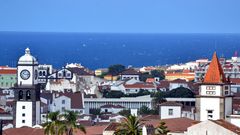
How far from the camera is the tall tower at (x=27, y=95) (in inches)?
2847

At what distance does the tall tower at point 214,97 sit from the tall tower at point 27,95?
16536 millimetres

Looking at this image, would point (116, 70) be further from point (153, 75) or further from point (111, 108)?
point (111, 108)

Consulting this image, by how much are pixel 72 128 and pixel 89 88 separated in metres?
67.9

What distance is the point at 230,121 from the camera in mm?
54156

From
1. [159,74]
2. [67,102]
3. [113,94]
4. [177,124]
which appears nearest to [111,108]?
[67,102]

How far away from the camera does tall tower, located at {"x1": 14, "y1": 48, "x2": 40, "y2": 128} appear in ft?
237

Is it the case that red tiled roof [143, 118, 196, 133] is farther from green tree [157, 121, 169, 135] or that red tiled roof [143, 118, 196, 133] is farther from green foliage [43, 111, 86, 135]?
green foliage [43, 111, 86, 135]

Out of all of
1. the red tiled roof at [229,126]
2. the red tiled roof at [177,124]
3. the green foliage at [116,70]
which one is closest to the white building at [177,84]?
the green foliage at [116,70]

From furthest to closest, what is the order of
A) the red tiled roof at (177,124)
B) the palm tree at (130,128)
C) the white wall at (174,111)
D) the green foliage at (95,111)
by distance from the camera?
1. the green foliage at (95,111)
2. the white wall at (174,111)
3. the red tiled roof at (177,124)
4. the palm tree at (130,128)

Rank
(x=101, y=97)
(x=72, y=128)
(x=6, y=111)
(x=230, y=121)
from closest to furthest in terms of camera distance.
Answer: (x=72, y=128) < (x=230, y=121) < (x=6, y=111) < (x=101, y=97)

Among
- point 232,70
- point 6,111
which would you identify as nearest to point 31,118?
point 6,111

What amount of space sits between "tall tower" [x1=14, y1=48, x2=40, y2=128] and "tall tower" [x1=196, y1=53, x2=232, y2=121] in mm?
16536

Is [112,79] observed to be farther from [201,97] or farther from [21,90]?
[201,97]

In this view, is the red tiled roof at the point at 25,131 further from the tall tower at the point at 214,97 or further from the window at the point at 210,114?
the window at the point at 210,114
